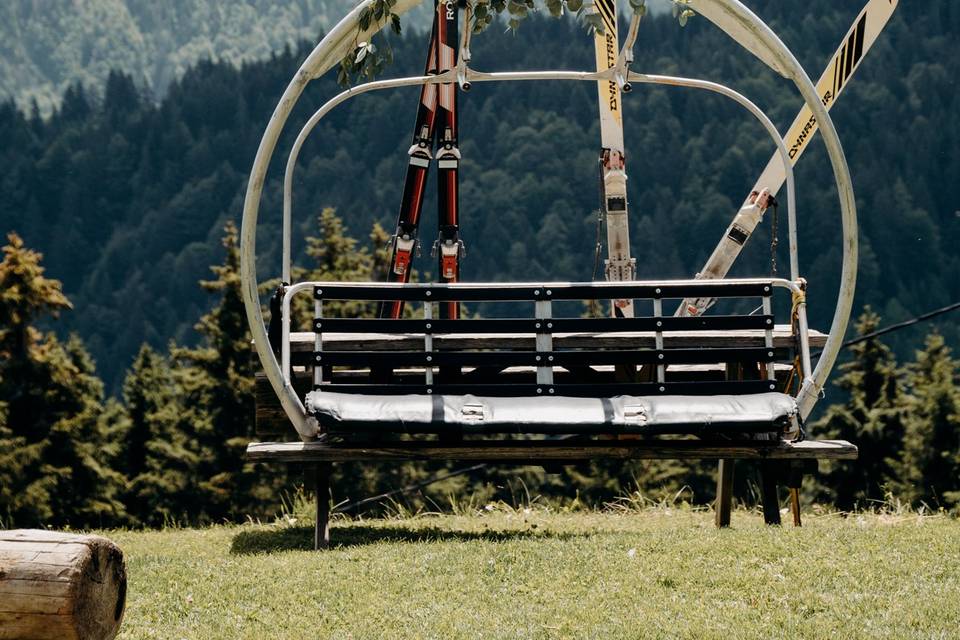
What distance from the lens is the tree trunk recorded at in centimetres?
491

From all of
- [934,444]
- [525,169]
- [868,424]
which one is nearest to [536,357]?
[934,444]

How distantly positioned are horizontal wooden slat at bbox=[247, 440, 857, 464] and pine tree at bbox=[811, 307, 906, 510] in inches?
1343

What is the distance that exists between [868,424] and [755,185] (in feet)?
110

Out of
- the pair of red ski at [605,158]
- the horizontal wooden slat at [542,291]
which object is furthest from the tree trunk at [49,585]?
the pair of red ski at [605,158]

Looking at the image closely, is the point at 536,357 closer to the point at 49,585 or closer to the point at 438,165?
the point at 438,165

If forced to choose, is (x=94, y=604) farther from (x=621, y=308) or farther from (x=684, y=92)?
(x=684, y=92)

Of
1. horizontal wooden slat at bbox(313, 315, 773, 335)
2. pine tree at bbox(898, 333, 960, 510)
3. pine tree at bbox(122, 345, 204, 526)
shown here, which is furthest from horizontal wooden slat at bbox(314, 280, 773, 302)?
pine tree at bbox(122, 345, 204, 526)

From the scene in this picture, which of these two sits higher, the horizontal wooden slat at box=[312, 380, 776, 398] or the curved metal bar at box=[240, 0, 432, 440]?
the curved metal bar at box=[240, 0, 432, 440]

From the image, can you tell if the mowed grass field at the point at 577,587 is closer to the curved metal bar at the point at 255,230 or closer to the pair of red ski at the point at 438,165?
the curved metal bar at the point at 255,230

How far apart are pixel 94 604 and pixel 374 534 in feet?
13.1

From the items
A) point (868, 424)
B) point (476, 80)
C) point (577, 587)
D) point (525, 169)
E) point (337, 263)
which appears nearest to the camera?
point (577, 587)

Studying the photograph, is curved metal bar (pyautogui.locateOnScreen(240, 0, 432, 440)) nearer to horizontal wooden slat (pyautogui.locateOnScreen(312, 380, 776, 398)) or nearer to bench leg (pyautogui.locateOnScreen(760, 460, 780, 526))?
horizontal wooden slat (pyautogui.locateOnScreen(312, 380, 776, 398))

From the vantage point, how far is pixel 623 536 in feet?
26.1

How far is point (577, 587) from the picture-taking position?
661 cm
